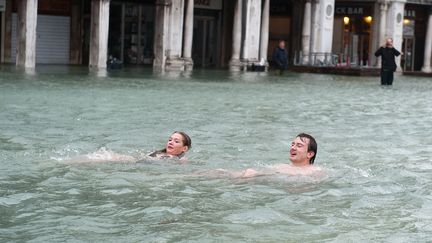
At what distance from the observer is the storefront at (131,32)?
4322 cm

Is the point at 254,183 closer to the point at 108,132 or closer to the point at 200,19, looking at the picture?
the point at 108,132

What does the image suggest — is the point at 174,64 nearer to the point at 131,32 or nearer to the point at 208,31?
the point at 131,32

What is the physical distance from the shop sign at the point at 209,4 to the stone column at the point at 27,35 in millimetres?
13870

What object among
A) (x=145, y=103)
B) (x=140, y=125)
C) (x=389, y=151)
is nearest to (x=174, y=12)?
(x=145, y=103)

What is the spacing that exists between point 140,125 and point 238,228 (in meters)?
7.87

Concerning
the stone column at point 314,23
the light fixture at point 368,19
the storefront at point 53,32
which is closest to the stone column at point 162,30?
the storefront at point 53,32

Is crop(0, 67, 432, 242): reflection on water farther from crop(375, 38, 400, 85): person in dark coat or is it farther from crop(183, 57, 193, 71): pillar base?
crop(183, 57, 193, 71): pillar base

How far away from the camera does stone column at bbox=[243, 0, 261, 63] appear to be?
41.7 m

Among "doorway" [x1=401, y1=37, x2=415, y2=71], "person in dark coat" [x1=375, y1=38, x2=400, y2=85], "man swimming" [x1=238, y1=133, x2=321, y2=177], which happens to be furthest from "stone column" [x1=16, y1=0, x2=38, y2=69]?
"doorway" [x1=401, y1=37, x2=415, y2=71]

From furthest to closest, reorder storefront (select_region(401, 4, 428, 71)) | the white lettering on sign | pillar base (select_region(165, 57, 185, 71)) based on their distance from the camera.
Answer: storefront (select_region(401, 4, 428, 71))
the white lettering on sign
pillar base (select_region(165, 57, 185, 71))

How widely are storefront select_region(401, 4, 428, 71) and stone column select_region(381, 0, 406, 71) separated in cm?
342

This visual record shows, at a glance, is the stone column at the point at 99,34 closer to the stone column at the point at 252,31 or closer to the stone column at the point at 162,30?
the stone column at the point at 162,30

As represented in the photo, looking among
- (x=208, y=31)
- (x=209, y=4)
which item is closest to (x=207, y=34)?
(x=208, y=31)

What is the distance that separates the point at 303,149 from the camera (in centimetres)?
1028
